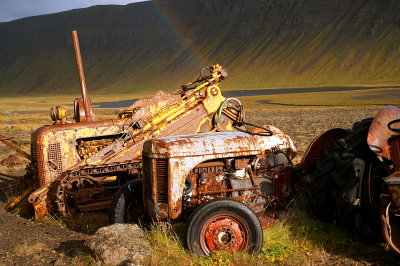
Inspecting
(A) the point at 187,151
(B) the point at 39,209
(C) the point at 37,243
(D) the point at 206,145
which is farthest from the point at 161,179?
(B) the point at 39,209

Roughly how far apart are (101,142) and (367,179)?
4.95 metres

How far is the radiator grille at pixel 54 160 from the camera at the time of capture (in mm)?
7758

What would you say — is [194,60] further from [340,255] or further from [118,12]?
[340,255]

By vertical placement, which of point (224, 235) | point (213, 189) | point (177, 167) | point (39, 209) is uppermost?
point (177, 167)

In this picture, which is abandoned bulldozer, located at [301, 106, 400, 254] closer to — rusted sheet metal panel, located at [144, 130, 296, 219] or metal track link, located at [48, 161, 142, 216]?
rusted sheet metal panel, located at [144, 130, 296, 219]

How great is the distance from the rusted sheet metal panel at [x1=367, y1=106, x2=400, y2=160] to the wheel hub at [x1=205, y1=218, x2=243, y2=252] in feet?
6.12

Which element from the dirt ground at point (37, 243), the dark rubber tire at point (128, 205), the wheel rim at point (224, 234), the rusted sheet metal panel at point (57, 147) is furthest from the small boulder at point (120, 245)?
the rusted sheet metal panel at point (57, 147)

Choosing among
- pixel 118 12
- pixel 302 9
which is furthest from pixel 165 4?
pixel 302 9

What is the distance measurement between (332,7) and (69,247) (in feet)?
455

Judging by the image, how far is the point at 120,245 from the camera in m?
5.01

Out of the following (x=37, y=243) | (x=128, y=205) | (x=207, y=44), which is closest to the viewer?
(x=37, y=243)

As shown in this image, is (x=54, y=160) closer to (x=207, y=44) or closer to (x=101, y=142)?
(x=101, y=142)

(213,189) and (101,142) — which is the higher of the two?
(101,142)

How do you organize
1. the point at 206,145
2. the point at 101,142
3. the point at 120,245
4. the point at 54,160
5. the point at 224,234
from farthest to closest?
the point at 101,142
the point at 54,160
the point at 206,145
the point at 224,234
the point at 120,245
